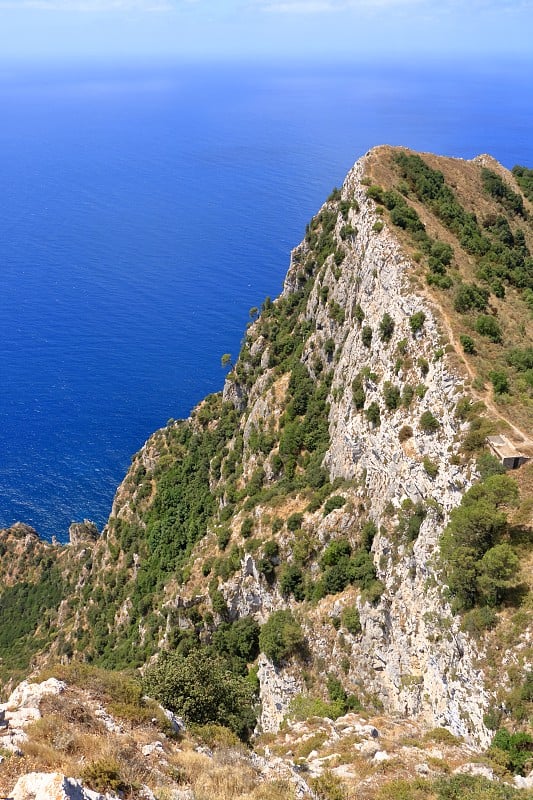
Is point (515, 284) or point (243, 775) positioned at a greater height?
point (515, 284)

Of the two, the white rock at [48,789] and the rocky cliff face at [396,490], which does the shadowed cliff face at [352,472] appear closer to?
the rocky cliff face at [396,490]

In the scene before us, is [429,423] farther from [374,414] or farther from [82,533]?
[82,533]

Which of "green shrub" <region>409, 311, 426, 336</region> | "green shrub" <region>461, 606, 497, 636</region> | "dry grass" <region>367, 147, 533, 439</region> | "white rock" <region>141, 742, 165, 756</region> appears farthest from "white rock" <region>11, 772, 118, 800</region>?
"green shrub" <region>409, 311, 426, 336</region>

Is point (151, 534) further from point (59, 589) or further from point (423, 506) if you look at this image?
point (423, 506)

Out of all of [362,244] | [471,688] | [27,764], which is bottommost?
[471,688]

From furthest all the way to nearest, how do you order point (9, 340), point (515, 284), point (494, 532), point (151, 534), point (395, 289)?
point (9, 340)
point (151, 534)
point (515, 284)
point (395, 289)
point (494, 532)

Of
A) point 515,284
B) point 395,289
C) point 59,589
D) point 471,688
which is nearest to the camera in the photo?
point 471,688

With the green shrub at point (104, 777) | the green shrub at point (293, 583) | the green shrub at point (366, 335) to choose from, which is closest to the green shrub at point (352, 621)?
the green shrub at point (293, 583)

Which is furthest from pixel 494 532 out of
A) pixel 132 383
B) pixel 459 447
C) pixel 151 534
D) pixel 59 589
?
pixel 132 383

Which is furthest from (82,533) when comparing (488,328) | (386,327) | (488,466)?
(488,466)
